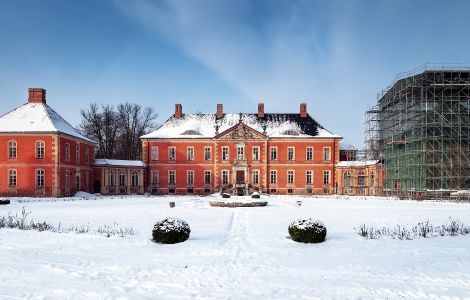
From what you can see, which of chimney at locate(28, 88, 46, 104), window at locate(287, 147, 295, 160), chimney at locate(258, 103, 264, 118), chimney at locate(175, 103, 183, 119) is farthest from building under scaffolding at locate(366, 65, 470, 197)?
chimney at locate(28, 88, 46, 104)

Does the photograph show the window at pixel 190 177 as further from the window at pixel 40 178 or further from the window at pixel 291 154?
the window at pixel 40 178

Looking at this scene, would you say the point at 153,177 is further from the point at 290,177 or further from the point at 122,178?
the point at 290,177

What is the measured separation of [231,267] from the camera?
9.02 m

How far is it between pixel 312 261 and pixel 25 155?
32.4 m

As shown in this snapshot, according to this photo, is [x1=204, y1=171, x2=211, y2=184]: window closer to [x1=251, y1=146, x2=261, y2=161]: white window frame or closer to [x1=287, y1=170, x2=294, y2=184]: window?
[x1=251, y1=146, x2=261, y2=161]: white window frame

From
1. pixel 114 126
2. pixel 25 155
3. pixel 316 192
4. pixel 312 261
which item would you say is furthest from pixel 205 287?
pixel 114 126

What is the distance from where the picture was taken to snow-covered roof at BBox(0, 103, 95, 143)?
3509 centimetres

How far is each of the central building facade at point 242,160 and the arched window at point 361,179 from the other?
2699 mm

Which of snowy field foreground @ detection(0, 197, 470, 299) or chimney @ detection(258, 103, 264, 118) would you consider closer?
snowy field foreground @ detection(0, 197, 470, 299)

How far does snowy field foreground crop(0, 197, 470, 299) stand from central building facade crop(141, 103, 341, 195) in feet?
99.6

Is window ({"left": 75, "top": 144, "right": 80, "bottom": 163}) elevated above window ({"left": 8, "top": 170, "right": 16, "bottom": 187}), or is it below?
above

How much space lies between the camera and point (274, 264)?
30.9 ft

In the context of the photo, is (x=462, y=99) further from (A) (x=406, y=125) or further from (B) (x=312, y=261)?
(B) (x=312, y=261)

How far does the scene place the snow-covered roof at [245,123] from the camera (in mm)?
44875
